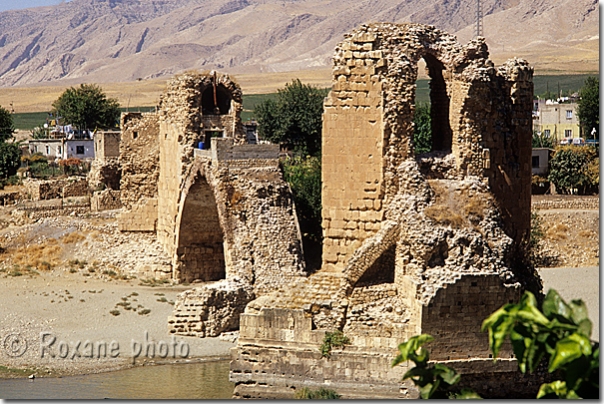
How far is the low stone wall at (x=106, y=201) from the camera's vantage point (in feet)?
130

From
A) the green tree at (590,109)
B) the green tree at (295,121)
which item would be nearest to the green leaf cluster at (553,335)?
the green tree at (295,121)

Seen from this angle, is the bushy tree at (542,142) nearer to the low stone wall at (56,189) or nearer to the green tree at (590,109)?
the green tree at (590,109)

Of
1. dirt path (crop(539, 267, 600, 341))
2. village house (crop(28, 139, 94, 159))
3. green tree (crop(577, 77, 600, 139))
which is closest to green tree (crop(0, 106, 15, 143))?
village house (crop(28, 139, 94, 159))

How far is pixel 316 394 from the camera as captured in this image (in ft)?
45.5

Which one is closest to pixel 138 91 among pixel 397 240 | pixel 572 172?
pixel 572 172

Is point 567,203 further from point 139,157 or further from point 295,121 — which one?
point 295,121

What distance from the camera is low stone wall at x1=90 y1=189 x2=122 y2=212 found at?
3956 centimetres

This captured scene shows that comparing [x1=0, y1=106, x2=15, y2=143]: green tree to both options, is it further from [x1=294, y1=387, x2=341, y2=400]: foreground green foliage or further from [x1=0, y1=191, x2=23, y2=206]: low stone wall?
[x1=294, y1=387, x2=341, y2=400]: foreground green foliage

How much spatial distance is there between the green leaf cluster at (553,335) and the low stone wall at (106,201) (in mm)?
→ 32601

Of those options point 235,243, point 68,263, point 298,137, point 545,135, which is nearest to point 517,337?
point 235,243

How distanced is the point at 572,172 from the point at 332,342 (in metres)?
28.5

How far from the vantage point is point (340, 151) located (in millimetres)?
14516

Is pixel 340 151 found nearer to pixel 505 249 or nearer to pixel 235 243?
pixel 505 249

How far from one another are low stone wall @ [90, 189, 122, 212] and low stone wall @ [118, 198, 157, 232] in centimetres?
665
